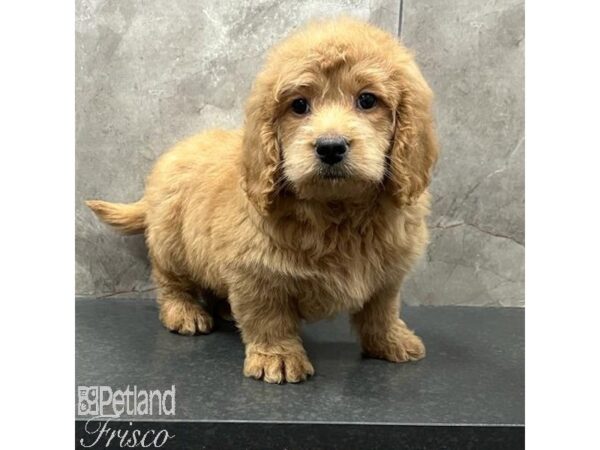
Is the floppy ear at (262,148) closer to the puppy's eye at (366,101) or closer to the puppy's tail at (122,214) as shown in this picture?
the puppy's eye at (366,101)

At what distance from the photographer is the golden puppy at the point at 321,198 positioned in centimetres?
192

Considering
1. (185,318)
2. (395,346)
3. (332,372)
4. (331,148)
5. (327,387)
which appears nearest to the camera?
(331,148)

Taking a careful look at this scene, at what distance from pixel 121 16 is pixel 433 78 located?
1.47m

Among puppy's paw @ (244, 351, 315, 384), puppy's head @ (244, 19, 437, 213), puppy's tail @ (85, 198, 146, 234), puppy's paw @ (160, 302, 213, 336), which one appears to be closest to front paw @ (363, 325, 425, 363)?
puppy's paw @ (244, 351, 315, 384)

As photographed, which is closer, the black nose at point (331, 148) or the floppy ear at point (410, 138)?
the black nose at point (331, 148)

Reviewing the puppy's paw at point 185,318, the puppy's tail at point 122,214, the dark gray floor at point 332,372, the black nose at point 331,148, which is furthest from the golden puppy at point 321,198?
the puppy's tail at point 122,214

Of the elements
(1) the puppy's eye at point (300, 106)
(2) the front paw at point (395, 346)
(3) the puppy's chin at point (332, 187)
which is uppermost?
(1) the puppy's eye at point (300, 106)

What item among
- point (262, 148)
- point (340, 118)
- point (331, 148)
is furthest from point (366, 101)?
point (262, 148)

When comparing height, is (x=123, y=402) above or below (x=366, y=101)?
below

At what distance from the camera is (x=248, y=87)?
2.87m

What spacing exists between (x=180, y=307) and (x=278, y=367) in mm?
746

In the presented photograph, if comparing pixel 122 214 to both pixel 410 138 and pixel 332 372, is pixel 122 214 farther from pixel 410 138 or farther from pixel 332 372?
pixel 410 138

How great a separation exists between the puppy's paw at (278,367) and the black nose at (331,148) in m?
0.77

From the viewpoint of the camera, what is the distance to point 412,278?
119 inches
